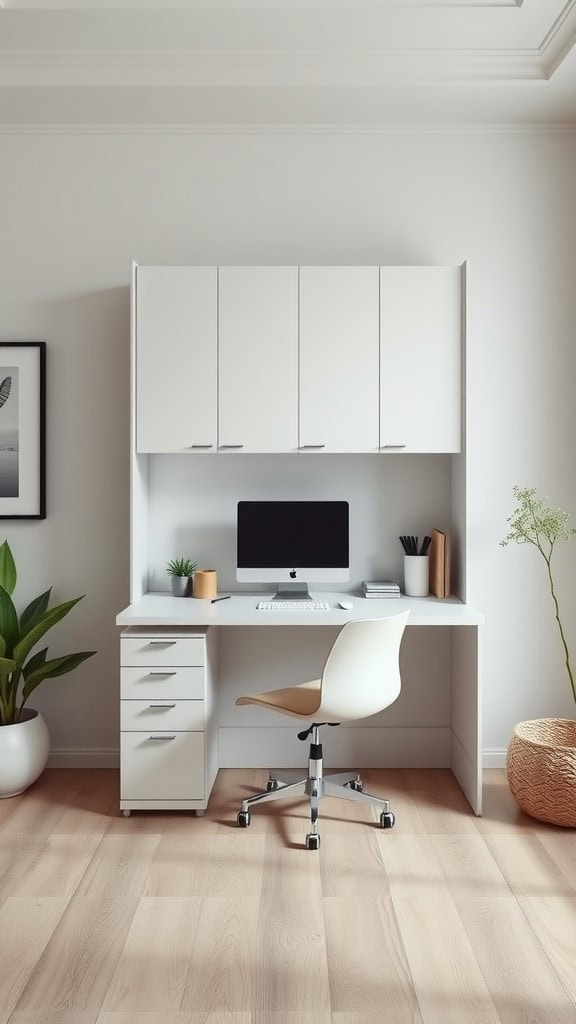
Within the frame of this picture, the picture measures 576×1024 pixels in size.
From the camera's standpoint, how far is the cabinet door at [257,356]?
320 centimetres

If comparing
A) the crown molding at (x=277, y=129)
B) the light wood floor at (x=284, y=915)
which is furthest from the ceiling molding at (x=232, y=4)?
the light wood floor at (x=284, y=915)

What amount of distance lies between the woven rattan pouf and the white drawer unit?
1210 millimetres

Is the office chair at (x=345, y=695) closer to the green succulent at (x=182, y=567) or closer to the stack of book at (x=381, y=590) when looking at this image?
the stack of book at (x=381, y=590)

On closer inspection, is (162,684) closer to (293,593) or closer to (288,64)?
(293,593)

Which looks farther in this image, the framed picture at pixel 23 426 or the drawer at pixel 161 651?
the framed picture at pixel 23 426

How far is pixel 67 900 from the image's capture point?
7.86 ft

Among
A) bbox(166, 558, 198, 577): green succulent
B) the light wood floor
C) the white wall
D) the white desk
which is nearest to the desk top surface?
the white desk

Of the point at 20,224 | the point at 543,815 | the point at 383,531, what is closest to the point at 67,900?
the point at 543,815

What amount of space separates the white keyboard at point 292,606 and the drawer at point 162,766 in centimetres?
55

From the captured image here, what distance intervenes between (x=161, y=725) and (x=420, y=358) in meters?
1.80

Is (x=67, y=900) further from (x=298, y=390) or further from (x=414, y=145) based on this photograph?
(x=414, y=145)

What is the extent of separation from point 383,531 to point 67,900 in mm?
1930

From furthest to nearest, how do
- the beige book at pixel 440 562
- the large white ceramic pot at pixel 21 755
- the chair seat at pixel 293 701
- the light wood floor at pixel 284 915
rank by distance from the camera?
the beige book at pixel 440 562 → the large white ceramic pot at pixel 21 755 → the chair seat at pixel 293 701 → the light wood floor at pixel 284 915

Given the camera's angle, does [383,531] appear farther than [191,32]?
Yes
